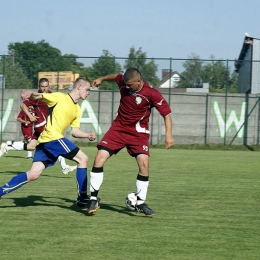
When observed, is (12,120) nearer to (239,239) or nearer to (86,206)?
(86,206)

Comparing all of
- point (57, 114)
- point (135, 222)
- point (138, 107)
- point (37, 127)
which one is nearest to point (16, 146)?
point (37, 127)

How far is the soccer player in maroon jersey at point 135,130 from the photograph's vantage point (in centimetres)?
829

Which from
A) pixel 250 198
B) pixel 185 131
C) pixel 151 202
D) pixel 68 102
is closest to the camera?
pixel 68 102

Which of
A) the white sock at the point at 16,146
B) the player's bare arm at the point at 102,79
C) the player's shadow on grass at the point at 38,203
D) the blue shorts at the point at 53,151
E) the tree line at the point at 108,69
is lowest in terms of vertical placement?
the player's shadow on grass at the point at 38,203

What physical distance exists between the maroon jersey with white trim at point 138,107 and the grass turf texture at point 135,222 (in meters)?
1.16

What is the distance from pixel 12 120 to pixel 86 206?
20.9m

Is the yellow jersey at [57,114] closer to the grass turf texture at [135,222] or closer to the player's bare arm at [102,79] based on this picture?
the player's bare arm at [102,79]

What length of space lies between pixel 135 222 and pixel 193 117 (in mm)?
21634

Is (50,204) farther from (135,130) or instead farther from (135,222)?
(135,222)

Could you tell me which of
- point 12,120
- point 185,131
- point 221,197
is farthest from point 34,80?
point 221,197

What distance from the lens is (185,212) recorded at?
28.2 feet

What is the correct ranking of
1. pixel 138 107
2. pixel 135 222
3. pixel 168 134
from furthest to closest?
pixel 138 107 < pixel 168 134 < pixel 135 222

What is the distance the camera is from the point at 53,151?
846cm

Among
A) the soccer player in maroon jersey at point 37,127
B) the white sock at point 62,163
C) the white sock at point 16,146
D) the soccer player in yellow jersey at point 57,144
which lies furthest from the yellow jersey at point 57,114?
the white sock at point 16,146
